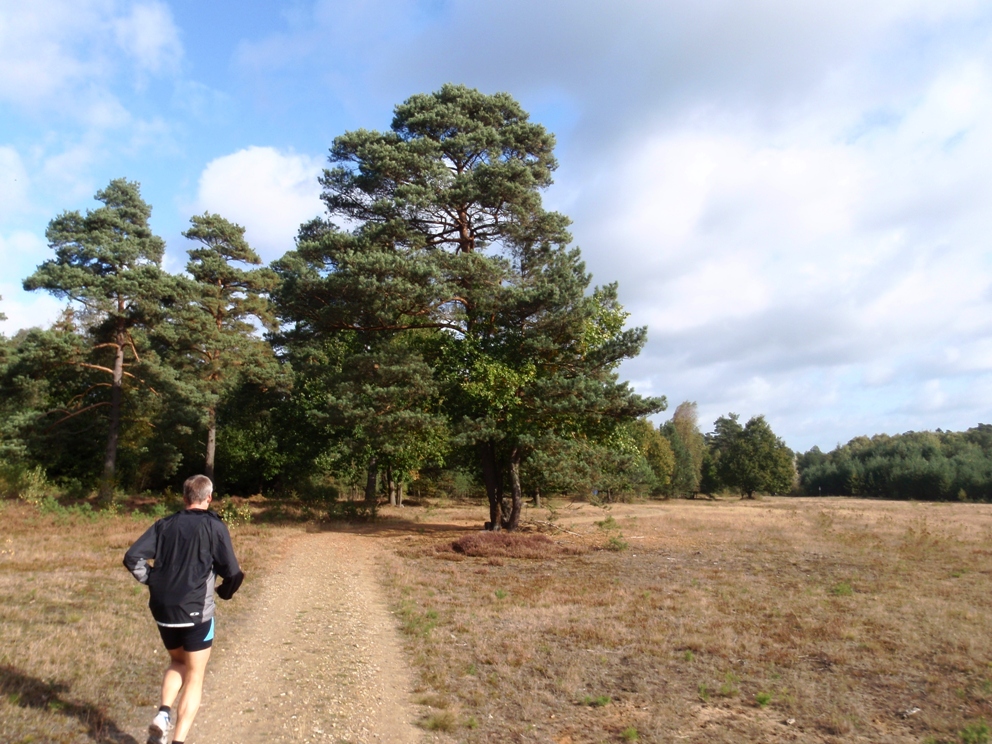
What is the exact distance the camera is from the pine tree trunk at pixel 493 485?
22594 millimetres

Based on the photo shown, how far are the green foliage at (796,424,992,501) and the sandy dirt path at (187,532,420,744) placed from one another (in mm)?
80432

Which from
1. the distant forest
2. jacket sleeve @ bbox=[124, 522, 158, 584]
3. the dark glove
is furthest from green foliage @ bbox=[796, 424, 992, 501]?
jacket sleeve @ bbox=[124, 522, 158, 584]

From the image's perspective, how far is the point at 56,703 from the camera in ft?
17.7

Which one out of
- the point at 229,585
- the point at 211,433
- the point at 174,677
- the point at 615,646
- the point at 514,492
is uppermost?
the point at 211,433

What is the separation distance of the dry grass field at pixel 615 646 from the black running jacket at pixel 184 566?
1.20 meters

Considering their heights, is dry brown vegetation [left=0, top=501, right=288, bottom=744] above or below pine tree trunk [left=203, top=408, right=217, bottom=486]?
below

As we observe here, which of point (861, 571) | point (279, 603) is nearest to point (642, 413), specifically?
point (861, 571)

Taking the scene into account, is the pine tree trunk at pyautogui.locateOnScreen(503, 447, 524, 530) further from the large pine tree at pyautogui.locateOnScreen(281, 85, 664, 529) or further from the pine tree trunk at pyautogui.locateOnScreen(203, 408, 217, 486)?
the pine tree trunk at pyautogui.locateOnScreen(203, 408, 217, 486)

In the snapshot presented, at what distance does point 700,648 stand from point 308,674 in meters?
4.69

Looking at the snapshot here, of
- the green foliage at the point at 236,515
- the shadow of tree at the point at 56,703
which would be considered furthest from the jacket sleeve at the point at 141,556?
the green foliage at the point at 236,515

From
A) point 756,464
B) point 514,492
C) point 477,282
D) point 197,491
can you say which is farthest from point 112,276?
point 756,464

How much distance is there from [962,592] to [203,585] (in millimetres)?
12987

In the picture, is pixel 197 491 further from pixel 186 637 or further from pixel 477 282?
pixel 477 282

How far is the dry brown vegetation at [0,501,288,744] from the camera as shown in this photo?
16.8 ft
